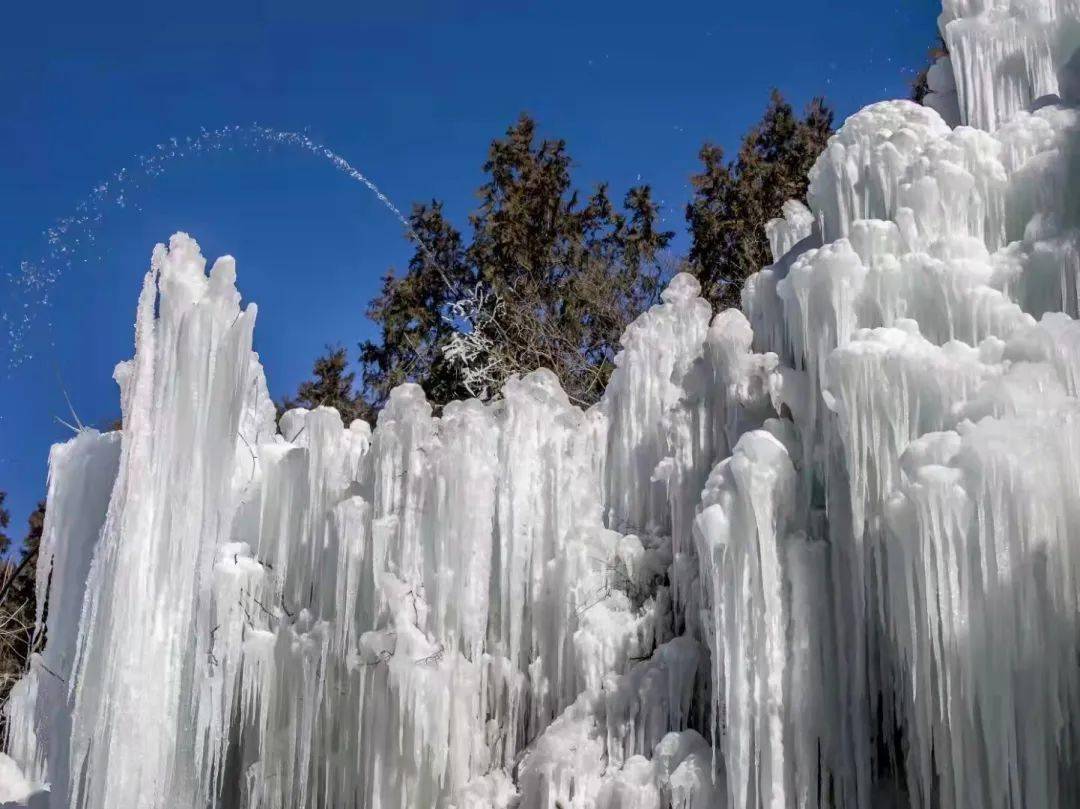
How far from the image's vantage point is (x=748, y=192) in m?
16.1

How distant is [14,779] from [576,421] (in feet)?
24.6

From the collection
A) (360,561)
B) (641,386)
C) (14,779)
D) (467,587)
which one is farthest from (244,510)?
(14,779)

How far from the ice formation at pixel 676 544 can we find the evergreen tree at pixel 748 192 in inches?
301

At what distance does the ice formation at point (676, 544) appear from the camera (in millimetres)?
4883

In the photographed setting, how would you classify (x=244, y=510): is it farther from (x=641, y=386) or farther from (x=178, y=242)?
(x=641, y=386)

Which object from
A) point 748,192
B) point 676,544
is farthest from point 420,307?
point 676,544

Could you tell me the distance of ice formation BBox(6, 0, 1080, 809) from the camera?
192 inches

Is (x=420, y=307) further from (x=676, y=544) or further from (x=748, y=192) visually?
(x=676, y=544)

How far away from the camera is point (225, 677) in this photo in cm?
757

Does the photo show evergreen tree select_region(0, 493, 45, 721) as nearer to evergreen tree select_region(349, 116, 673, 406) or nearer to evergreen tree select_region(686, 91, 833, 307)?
evergreen tree select_region(349, 116, 673, 406)

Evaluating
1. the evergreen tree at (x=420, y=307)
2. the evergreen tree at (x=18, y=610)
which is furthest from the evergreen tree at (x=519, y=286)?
the evergreen tree at (x=18, y=610)

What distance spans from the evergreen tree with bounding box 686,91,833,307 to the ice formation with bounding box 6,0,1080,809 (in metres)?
7.63

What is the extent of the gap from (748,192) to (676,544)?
10.4 metres

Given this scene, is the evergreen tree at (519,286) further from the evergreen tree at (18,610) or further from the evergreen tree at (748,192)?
the evergreen tree at (18,610)
